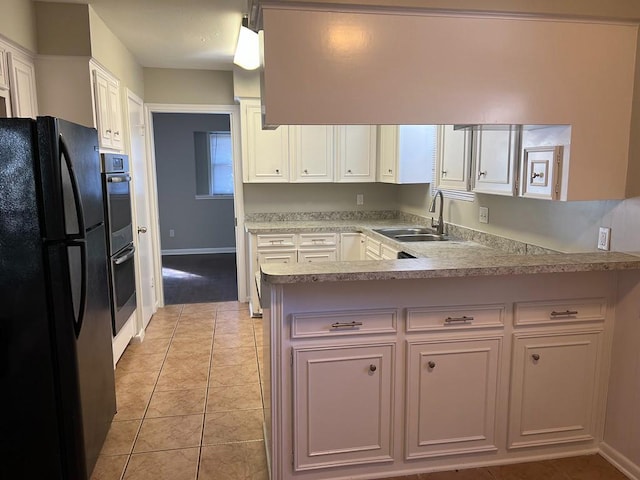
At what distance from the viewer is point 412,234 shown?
416 cm

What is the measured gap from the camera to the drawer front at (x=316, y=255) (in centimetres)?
453

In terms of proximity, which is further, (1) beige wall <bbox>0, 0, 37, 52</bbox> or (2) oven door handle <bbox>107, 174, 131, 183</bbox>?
(2) oven door handle <bbox>107, 174, 131, 183</bbox>

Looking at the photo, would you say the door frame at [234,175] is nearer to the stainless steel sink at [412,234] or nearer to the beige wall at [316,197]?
the beige wall at [316,197]

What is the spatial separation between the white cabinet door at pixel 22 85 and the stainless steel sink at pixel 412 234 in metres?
2.68

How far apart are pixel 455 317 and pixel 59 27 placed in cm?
292

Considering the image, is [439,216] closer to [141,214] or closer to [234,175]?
[234,175]

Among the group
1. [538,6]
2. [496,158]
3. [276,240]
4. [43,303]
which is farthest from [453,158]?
[43,303]

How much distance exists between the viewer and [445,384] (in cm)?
220

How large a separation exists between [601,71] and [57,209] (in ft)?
7.95

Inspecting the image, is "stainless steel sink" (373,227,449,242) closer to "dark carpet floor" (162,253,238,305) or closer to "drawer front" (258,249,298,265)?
"drawer front" (258,249,298,265)

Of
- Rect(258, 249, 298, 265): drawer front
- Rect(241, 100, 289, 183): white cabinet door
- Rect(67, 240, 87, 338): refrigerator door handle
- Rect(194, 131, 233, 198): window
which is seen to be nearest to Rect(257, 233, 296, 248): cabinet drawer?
Rect(258, 249, 298, 265): drawer front

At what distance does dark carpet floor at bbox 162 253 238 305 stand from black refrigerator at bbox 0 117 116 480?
3.22m

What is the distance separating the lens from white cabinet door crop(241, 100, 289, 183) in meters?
4.57

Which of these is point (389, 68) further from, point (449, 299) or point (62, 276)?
point (62, 276)
